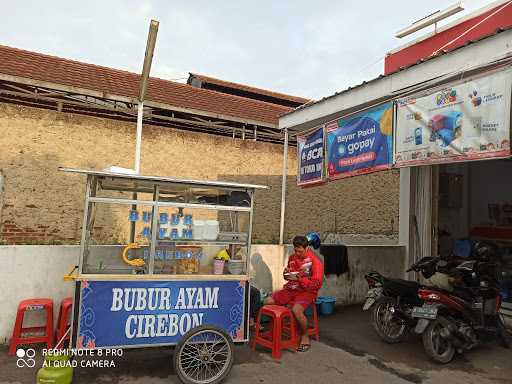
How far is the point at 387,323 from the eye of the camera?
548 centimetres

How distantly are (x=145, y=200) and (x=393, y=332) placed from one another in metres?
3.82

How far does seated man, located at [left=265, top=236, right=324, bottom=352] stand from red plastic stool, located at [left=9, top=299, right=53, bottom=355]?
2.77 meters

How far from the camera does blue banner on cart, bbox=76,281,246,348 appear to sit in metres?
3.73

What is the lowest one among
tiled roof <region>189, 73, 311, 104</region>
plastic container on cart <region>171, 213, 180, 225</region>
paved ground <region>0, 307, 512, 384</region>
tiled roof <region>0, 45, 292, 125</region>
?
paved ground <region>0, 307, 512, 384</region>

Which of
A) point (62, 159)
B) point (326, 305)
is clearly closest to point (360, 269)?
point (326, 305)

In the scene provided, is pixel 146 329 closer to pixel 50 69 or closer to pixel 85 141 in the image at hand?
pixel 85 141

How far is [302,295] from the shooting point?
204 inches

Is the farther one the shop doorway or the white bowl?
the shop doorway

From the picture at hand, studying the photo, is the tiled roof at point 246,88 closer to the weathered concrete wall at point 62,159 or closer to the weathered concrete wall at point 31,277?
the weathered concrete wall at point 62,159

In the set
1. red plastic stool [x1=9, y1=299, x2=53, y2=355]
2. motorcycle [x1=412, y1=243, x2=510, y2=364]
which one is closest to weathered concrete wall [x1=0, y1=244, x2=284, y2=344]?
red plastic stool [x1=9, y1=299, x2=53, y2=355]

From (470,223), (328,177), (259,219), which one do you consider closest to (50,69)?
(259,219)

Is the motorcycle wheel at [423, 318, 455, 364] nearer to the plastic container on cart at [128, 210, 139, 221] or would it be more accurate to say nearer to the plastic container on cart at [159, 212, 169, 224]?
the plastic container on cart at [159, 212, 169, 224]

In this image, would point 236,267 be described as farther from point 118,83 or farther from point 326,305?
point 118,83

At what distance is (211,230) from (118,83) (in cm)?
674
